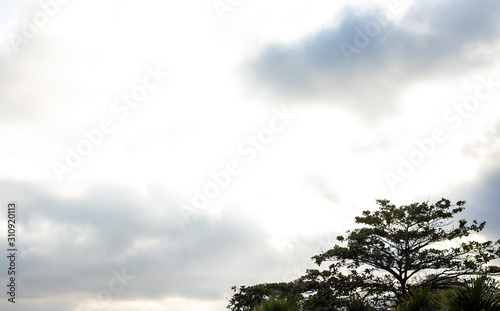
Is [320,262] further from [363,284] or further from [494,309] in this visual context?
[494,309]

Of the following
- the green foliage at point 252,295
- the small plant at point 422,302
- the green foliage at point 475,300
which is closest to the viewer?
the green foliage at point 475,300

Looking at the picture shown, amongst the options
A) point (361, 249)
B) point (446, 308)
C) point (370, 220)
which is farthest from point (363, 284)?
point (446, 308)

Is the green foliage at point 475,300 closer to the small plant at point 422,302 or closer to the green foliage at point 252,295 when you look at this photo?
the small plant at point 422,302

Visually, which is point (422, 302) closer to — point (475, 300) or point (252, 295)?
point (475, 300)

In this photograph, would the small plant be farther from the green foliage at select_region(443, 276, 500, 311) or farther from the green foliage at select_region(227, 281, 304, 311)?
the green foliage at select_region(227, 281, 304, 311)

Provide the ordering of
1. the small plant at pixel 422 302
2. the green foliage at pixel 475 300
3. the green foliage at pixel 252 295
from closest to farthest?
the green foliage at pixel 475 300 → the small plant at pixel 422 302 → the green foliage at pixel 252 295

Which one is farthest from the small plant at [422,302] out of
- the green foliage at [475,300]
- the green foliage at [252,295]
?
the green foliage at [252,295]

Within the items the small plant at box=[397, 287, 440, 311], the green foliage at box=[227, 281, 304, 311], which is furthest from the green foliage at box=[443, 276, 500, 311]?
the green foliage at box=[227, 281, 304, 311]

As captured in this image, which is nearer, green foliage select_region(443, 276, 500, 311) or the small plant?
green foliage select_region(443, 276, 500, 311)

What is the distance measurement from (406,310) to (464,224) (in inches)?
538

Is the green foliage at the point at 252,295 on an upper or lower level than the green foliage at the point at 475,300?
upper

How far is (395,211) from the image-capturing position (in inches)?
1229

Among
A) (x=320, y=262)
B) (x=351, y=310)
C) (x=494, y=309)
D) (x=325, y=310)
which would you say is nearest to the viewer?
(x=494, y=309)

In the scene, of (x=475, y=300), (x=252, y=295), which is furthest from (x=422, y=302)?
(x=252, y=295)
